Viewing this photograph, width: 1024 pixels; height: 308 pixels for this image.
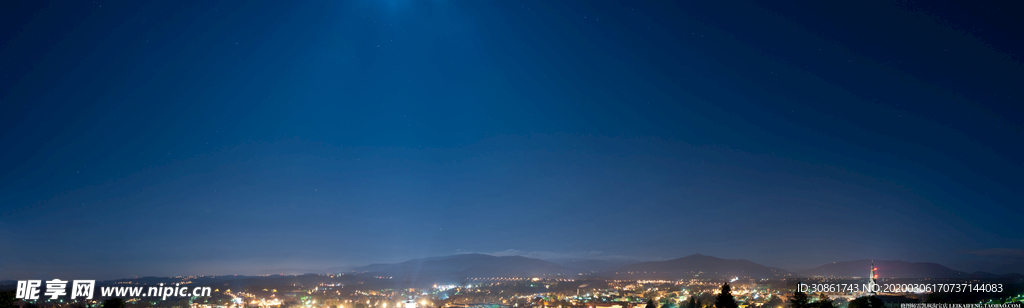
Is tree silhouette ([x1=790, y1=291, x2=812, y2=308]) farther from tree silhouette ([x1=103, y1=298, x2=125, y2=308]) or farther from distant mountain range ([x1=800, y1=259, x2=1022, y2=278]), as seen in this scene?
distant mountain range ([x1=800, y1=259, x2=1022, y2=278])

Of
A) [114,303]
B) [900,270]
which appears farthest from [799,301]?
[900,270]

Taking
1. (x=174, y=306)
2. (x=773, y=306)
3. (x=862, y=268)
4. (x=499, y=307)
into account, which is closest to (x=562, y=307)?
(x=499, y=307)

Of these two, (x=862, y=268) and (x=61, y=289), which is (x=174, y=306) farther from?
(x=862, y=268)

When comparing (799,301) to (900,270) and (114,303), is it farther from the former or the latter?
(900,270)

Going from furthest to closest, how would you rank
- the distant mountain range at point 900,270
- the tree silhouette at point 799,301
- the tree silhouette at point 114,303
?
the distant mountain range at point 900,270 < the tree silhouette at point 799,301 < the tree silhouette at point 114,303

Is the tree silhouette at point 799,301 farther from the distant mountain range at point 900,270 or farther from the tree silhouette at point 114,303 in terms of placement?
the distant mountain range at point 900,270

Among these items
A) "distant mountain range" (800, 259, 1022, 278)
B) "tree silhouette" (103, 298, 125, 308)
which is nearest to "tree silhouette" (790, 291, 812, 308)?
"tree silhouette" (103, 298, 125, 308)

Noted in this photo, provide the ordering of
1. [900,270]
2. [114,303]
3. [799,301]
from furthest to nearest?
[900,270] → [799,301] → [114,303]

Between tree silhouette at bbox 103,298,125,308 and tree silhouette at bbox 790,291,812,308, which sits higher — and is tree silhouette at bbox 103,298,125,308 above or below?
below

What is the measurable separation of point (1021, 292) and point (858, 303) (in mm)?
45114

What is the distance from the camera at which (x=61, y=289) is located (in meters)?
23.1

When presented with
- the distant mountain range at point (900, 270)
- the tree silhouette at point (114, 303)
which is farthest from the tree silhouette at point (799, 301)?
the distant mountain range at point (900, 270)

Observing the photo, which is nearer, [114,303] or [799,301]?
[114,303]

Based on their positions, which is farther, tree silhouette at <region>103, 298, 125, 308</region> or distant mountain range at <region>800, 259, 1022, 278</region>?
distant mountain range at <region>800, 259, 1022, 278</region>
